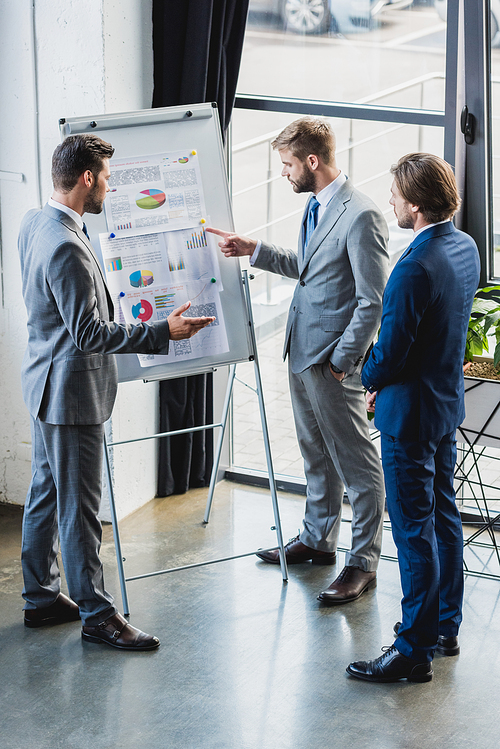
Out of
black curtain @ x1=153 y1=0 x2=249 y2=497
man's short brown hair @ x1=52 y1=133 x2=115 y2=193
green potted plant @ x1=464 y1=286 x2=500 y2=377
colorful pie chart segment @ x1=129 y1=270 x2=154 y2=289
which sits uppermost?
black curtain @ x1=153 y1=0 x2=249 y2=497

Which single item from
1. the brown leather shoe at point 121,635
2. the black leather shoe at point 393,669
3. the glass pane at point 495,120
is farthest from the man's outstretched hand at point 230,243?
the black leather shoe at point 393,669

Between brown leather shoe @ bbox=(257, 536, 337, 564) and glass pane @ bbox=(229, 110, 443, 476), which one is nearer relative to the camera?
brown leather shoe @ bbox=(257, 536, 337, 564)

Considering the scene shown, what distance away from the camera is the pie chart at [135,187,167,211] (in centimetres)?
300

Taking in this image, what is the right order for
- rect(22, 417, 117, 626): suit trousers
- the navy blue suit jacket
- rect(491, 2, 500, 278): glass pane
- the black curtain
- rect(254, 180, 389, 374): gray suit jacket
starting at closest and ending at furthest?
the navy blue suit jacket, rect(22, 417, 117, 626): suit trousers, rect(254, 180, 389, 374): gray suit jacket, rect(491, 2, 500, 278): glass pane, the black curtain

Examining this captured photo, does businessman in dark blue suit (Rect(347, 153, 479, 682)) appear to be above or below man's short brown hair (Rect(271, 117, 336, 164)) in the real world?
below

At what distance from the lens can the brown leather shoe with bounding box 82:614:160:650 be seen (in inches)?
111

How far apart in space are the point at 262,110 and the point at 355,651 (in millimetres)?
2463

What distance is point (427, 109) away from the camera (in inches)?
143

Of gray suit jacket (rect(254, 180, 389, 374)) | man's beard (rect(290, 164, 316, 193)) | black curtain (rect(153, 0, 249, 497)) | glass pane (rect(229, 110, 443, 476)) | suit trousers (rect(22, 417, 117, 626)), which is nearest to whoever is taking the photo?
suit trousers (rect(22, 417, 117, 626))

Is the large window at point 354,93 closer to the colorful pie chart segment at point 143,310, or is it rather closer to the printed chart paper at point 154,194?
the printed chart paper at point 154,194

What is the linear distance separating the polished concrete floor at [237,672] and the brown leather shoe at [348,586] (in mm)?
36

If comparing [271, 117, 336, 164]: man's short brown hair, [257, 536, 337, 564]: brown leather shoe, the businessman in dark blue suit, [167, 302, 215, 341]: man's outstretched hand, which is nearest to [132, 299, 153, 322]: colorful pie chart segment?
[167, 302, 215, 341]: man's outstretched hand

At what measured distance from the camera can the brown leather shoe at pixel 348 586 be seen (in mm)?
3127

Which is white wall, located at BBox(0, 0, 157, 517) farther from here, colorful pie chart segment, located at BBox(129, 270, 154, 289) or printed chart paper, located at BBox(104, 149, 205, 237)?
colorful pie chart segment, located at BBox(129, 270, 154, 289)
